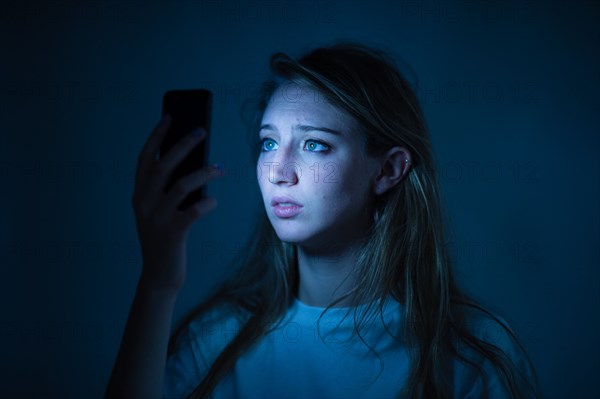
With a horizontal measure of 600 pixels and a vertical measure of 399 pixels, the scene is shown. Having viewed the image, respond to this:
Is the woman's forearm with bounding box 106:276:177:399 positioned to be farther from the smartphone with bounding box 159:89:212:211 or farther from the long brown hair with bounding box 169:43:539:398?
the long brown hair with bounding box 169:43:539:398

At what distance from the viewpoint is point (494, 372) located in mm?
1017

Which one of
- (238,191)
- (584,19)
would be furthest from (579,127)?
(238,191)

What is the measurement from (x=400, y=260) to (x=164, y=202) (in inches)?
26.7

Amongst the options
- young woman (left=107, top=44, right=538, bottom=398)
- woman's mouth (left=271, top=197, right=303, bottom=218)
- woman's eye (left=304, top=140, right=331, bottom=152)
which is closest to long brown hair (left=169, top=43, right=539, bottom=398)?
young woman (left=107, top=44, right=538, bottom=398)

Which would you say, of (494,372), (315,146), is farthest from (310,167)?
(494,372)

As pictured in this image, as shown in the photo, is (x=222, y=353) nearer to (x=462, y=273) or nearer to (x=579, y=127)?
(x=462, y=273)

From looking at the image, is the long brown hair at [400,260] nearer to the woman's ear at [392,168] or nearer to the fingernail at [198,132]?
the woman's ear at [392,168]

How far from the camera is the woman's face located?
0.98 meters

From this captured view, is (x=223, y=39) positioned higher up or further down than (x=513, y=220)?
higher up

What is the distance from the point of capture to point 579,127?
4.34 feet

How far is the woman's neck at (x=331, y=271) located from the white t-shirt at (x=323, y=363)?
0.13ft

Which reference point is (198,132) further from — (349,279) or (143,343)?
(349,279)

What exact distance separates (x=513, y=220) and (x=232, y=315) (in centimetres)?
92

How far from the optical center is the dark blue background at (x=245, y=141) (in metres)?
1.28
